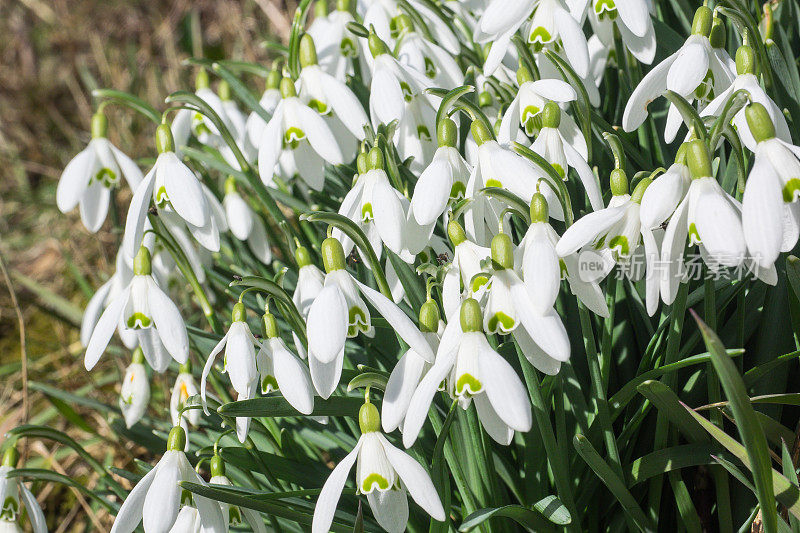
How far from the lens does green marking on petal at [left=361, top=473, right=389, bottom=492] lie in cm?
91

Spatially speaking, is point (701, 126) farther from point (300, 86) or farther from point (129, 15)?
point (129, 15)

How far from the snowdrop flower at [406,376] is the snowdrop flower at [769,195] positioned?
14.2 inches

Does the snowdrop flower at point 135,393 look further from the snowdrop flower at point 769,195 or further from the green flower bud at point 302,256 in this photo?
the snowdrop flower at point 769,195

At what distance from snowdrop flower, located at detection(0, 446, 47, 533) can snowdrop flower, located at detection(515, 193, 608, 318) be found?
81cm

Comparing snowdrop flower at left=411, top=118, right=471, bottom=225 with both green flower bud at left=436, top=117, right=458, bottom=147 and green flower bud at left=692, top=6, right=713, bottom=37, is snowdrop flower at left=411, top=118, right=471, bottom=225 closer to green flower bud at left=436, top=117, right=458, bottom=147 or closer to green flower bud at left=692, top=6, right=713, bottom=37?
green flower bud at left=436, top=117, right=458, bottom=147

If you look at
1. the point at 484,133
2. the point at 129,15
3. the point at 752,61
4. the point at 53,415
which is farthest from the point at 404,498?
the point at 129,15

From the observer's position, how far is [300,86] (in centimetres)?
133

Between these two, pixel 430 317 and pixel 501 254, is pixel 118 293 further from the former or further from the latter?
pixel 501 254

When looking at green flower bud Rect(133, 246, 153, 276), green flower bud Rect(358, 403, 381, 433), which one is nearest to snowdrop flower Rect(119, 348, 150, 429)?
green flower bud Rect(133, 246, 153, 276)

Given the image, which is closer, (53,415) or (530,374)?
(530,374)

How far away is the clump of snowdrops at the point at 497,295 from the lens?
86cm

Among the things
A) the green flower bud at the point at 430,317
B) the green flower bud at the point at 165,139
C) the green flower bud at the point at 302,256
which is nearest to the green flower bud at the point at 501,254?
the green flower bud at the point at 430,317

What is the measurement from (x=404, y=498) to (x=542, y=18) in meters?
0.74

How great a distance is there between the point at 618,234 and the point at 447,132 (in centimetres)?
27
